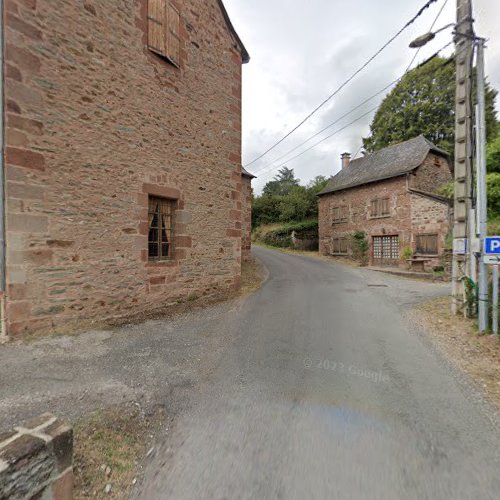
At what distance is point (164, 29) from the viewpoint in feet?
23.4

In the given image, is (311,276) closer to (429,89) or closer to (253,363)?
(253,363)

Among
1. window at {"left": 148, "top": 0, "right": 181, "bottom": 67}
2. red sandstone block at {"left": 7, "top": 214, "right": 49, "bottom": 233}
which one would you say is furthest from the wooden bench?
red sandstone block at {"left": 7, "top": 214, "right": 49, "bottom": 233}

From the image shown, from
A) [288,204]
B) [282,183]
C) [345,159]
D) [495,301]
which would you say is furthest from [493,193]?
[282,183]

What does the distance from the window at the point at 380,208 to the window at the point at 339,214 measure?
8.03ft

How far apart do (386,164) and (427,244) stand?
715cm

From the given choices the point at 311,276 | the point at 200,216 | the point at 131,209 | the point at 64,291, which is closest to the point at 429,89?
the point at 311,276

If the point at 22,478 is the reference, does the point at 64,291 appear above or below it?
above

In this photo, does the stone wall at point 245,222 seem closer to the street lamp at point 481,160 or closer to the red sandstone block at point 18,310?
the street lamp at point 481,160

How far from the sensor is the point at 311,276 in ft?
44.0

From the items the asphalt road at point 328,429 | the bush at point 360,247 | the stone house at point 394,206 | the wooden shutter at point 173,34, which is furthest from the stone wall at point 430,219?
the wooden shutter at point 173,34

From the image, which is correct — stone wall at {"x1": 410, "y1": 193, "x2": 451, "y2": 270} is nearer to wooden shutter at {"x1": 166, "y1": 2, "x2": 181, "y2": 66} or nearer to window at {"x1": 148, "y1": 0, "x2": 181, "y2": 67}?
wooden shutter at {"x1": 166, "y1": 2, "x2": 181, "y2": 66}

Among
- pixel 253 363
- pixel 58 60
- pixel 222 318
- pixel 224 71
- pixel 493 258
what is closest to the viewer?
pixel 253 363

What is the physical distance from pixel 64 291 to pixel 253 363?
3.84m

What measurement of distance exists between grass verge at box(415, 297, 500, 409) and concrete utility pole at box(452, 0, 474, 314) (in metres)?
0.56
